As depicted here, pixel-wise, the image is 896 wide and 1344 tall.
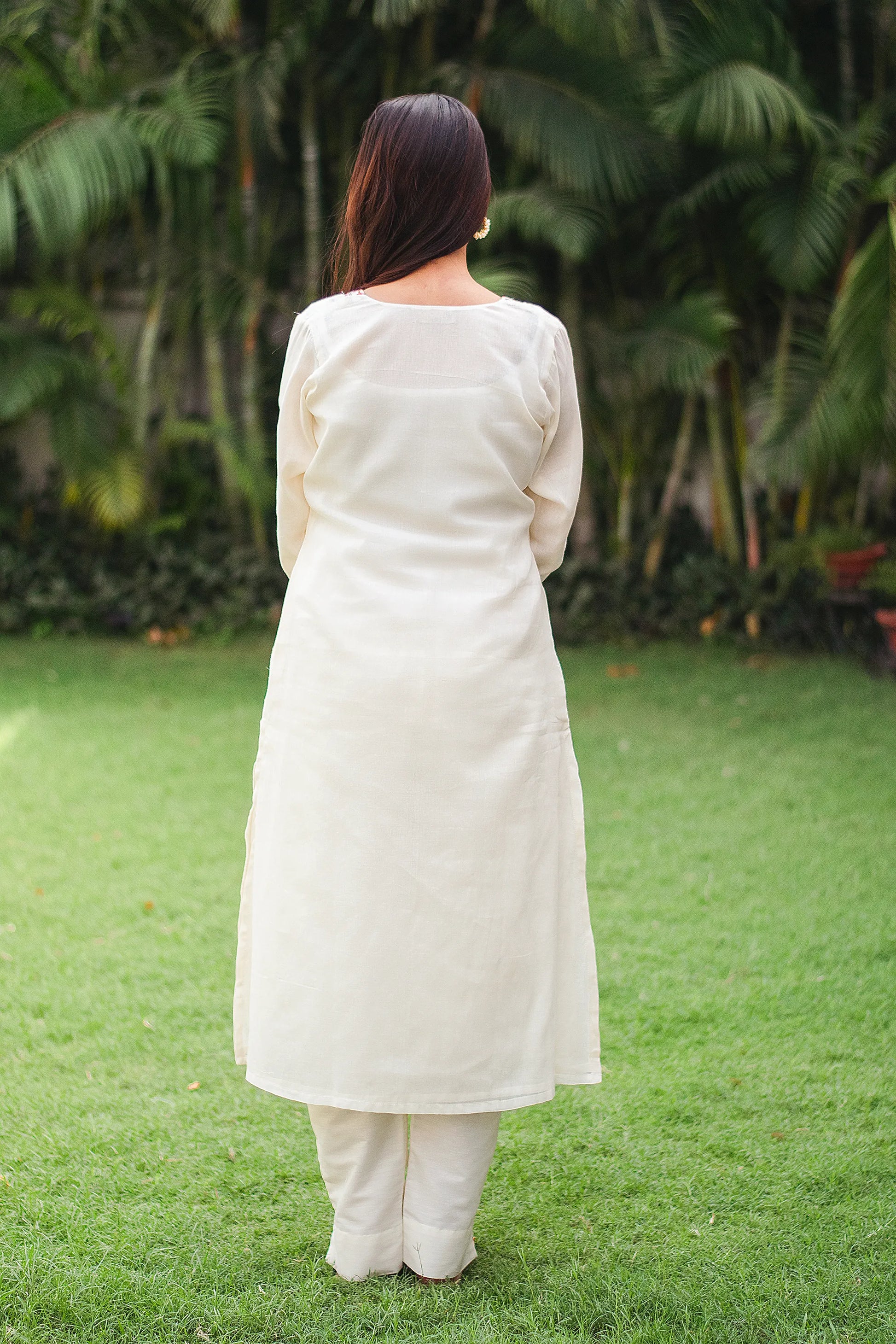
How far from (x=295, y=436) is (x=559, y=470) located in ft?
1.41

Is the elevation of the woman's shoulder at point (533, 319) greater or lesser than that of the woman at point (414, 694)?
greater

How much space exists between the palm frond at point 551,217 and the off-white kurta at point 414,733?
5.22 m

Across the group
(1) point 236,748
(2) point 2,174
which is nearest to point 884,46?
(2) point 2,174

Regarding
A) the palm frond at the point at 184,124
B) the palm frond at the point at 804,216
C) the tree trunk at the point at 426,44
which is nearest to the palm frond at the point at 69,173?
the palm frond at the point at 184,124

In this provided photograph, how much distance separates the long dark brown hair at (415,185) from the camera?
74.5 inches

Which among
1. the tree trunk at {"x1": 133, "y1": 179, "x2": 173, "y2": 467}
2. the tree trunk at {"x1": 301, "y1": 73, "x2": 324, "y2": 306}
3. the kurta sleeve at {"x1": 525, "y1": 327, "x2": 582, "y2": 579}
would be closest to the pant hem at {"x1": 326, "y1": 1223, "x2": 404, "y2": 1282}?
the kurta sleeve at {"x1": 525, "y1": 327, "x2": 582, "y2": 579}

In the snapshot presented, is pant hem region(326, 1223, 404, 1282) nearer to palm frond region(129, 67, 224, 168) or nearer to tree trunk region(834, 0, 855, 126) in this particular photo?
palm frond region(129, 67, 224, 168)

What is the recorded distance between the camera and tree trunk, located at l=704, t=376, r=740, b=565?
315 inches

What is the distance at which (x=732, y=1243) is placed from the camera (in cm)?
230

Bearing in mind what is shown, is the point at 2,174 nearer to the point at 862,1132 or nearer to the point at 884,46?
the point at 884,46

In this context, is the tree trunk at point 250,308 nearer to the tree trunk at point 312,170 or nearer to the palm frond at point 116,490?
the tree trunk at point 312,170

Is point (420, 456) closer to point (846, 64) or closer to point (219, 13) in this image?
point (219, 13)

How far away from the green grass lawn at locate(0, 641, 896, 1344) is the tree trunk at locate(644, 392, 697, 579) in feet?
9.60

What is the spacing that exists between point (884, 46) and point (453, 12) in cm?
263
